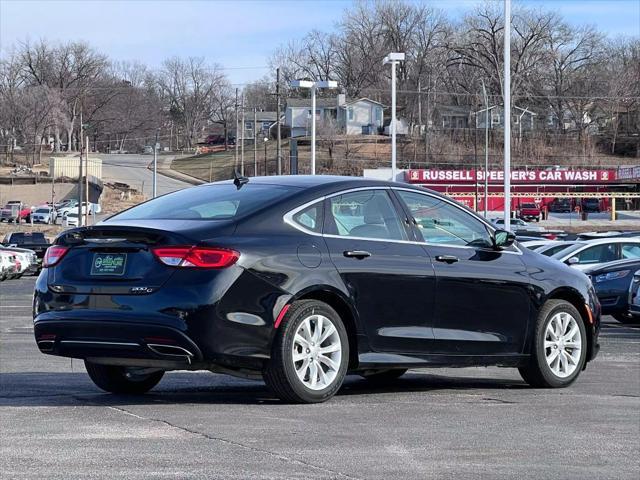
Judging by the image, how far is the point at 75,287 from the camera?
7.48 metres

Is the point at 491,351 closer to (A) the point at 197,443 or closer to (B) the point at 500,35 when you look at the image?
(A) the point at 197,443

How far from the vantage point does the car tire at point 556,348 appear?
9.00m

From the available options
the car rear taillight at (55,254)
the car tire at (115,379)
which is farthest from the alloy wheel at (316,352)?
the car rear taillight at (55,254)

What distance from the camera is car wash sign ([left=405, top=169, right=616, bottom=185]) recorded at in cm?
8612

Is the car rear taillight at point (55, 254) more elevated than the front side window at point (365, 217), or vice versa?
the front side window at point (365, 217)

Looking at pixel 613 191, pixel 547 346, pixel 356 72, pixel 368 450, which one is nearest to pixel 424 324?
pixel 547 346

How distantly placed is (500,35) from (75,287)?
304 ft

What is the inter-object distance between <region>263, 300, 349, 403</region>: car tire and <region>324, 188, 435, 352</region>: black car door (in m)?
0.27

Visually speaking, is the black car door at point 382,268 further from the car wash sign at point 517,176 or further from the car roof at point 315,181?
the car wash sign at point 517,176

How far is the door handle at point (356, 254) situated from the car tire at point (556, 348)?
189cm

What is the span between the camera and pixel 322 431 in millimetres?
6598

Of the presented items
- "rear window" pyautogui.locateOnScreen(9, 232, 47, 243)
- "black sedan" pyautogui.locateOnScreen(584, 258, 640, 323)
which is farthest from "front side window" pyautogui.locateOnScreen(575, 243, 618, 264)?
"rear window" pyautogui.locateOnScreen(9, 232, 47, 243)

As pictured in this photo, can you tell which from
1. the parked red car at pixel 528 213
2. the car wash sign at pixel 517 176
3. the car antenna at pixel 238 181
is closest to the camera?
the car antenna at pixel 238 181

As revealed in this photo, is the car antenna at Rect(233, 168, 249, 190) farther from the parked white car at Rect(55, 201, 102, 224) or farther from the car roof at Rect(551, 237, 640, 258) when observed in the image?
the parked white car at Rect(55, 201, 102, 224)
